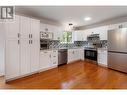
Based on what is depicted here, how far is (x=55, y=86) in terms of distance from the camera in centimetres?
277

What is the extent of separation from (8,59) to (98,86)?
97.3 inches

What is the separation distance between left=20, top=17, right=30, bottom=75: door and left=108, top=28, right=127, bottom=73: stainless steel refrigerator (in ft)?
10.4

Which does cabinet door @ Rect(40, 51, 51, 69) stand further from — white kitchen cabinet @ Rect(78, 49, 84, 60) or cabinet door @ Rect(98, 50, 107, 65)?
white kitchen cabinet @ Rect(78, 49, 84, 60)

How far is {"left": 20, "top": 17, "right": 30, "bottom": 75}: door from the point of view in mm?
3309

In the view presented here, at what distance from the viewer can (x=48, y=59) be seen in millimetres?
4371

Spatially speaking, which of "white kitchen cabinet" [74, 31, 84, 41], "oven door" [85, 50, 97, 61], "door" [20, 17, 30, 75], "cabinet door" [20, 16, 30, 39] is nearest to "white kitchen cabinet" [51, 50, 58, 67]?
"door" [20, 17, 30, 75]

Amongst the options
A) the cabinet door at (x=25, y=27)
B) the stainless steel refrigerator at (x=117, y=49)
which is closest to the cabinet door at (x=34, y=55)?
the cabinet door at (x=25, y=27)

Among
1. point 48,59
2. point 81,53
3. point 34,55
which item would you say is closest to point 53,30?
point 48,59

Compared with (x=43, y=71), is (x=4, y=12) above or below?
above

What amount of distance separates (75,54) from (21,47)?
11.5ft

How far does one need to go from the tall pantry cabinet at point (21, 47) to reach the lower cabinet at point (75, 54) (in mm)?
2273
